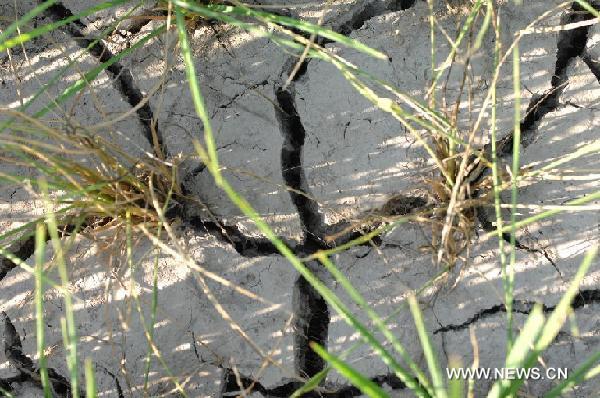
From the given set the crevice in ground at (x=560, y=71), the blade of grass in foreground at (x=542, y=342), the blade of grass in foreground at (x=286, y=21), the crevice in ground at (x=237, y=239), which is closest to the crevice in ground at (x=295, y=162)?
the crevice in ground at (x=237, y=239)

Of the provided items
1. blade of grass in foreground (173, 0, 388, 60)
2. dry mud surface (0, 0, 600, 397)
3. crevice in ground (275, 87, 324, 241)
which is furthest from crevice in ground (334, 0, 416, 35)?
blade of grass in foreground (173, 0, 388, 60)

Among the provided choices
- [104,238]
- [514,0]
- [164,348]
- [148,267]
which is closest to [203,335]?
[164,348]

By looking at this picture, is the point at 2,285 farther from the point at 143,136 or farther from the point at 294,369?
the point at 294,369

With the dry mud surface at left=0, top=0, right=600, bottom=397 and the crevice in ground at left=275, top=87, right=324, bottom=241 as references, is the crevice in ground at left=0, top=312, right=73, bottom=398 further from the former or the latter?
the crevice in ground at left=275, top=87, right=324, bottom=241

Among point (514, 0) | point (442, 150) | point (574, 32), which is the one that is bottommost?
point (442, 150)

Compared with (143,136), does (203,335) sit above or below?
below

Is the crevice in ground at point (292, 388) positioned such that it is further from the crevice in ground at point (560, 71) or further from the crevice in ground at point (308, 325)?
the crevice in ground at point (560, 71)
